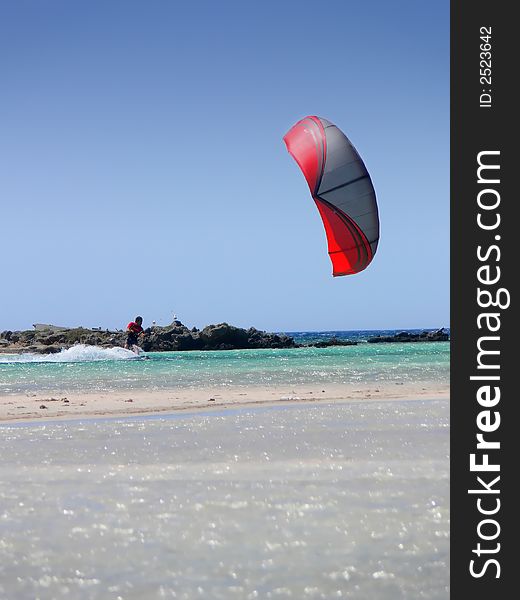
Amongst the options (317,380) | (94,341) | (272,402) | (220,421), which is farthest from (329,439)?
(94,341)

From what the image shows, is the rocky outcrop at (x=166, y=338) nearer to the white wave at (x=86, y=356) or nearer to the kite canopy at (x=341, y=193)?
the white wave at (x=86, y=356)

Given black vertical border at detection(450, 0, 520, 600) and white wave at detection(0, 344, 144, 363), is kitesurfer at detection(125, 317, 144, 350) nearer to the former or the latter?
white wave at detection(0, 344, 144, 363)

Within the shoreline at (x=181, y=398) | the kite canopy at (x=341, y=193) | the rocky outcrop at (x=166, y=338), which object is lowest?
the shoreline at (x=181, y=398)

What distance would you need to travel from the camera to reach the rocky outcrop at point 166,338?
52156 millimetres

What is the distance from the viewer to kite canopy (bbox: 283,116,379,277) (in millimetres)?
14523

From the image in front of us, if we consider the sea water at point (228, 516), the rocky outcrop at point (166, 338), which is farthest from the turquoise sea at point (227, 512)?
the rocky outcrop at point (166, 338)

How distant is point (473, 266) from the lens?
446 cm

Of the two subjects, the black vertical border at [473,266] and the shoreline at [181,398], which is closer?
the black vertical border at [473,266]

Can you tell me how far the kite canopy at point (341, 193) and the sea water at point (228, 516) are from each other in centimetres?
662

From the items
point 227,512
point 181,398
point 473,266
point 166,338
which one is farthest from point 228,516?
point 166,338

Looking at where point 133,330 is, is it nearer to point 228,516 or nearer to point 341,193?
point 341,193

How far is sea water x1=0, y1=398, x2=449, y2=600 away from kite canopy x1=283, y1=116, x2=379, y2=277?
6.62 metres

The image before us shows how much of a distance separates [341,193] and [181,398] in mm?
5165

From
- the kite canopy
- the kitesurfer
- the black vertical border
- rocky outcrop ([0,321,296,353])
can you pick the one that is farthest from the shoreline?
rocky outcrop ([0,321,296,353])
